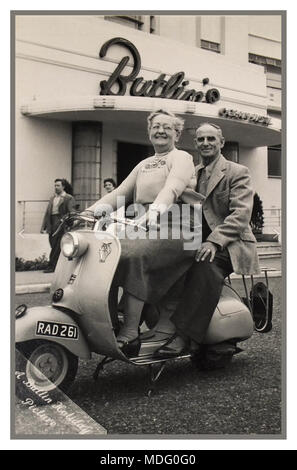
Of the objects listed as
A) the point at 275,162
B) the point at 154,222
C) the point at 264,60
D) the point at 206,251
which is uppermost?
the point at 264,60

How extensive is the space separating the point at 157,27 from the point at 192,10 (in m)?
0.32

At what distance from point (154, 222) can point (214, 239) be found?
492mm

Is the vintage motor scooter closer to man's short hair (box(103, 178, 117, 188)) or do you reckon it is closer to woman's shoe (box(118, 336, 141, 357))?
woman's shoe (box(118, 336, 141, 357))

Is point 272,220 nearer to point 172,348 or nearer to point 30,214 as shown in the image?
point 172,348

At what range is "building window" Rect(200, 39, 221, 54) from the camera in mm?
3275

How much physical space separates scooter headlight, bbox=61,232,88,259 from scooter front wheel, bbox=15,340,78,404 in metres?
0.43

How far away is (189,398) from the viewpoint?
286cm

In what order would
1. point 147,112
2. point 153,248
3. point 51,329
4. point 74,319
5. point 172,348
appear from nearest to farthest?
point 51,329 < point 74,319 < point 153,248 < point 172,348 < point 147,112

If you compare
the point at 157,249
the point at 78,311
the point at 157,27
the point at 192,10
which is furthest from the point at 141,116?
the point at 78,311

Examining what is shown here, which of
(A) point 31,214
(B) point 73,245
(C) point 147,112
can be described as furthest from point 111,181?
(B) point 73,245

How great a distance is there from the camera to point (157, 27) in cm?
314

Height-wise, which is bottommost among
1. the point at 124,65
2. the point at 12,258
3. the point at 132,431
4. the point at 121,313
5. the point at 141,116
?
the point at 132,431

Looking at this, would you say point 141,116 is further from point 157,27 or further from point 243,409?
point 243,409

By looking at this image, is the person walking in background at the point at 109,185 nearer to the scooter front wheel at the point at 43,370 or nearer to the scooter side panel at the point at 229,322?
the scooter side panel at the point at 229,322
